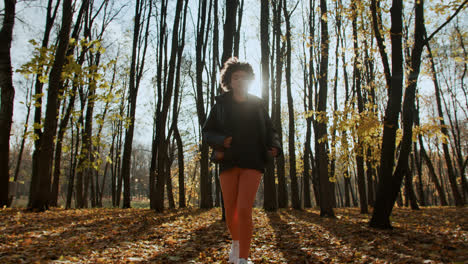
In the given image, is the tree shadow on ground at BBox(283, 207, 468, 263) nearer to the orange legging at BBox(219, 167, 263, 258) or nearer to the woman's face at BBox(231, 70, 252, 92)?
the orange legging at BBox(219, 167, 263, 258)

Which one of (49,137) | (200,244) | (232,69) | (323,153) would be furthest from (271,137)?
(49,137)

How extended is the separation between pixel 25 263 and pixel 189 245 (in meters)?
2.28

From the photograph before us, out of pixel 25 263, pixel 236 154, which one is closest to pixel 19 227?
pixel 25 263

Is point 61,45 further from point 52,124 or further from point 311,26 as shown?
point 311,26

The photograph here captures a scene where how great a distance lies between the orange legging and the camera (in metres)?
2.89

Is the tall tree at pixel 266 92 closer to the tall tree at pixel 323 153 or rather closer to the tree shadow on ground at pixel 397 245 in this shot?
the tall tree at pixel 323 153

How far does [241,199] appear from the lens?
293cm

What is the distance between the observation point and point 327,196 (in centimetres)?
886

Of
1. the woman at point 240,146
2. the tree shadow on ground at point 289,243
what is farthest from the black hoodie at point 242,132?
the tree shadow on ground at point 289,243

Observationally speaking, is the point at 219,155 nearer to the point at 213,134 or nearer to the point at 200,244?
the point at 213,134

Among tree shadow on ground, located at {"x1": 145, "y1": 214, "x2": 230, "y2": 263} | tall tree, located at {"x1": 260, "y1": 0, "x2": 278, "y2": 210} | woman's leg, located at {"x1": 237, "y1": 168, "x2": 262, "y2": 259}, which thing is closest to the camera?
woman's leg, located at {"x1": 237, "y1": 168, "x2": 262, "y2": 259}

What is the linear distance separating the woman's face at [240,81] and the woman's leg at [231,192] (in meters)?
0.92

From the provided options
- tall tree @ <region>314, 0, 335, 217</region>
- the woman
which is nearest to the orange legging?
the woman

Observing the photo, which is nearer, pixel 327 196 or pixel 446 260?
pixel 446 260
